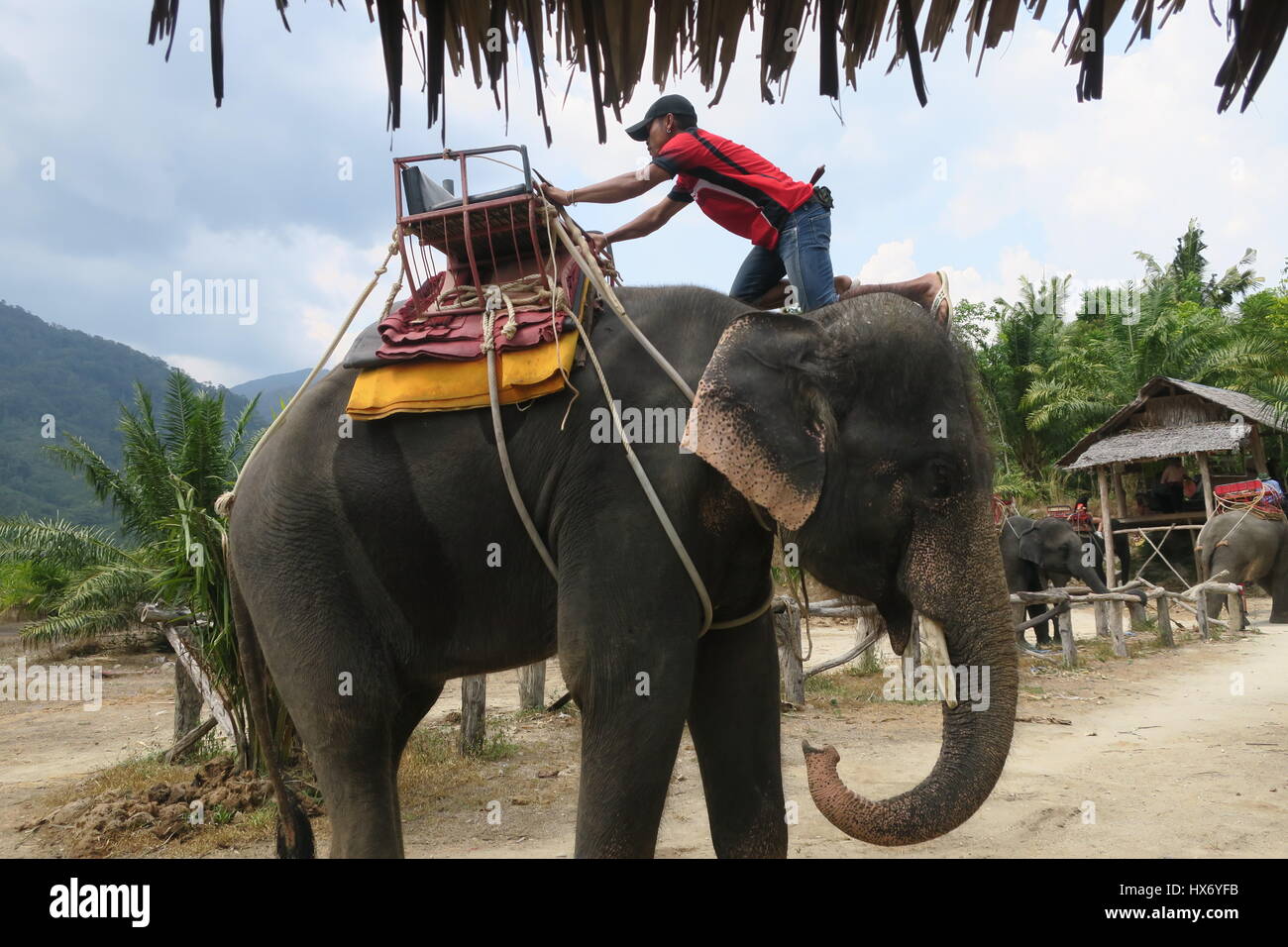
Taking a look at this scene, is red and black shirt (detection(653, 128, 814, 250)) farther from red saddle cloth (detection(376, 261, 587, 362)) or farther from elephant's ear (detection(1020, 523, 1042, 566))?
elephant's ear (detection(1020, 523, 1042, 566))

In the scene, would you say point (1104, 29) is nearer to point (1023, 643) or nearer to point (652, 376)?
point (652, 376)

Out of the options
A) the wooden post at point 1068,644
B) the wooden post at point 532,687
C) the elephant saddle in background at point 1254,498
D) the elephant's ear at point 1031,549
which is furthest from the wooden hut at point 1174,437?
the wooden post at point 532,687

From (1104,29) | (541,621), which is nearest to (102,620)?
(541,621)

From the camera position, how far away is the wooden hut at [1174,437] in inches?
764

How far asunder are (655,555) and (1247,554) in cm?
1748

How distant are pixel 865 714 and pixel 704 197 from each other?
Result: 22.2 ft

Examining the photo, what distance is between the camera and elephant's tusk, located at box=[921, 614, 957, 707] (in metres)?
2.70

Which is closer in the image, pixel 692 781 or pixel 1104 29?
pixel 1104 29

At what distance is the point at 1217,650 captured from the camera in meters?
13.6

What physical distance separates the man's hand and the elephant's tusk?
185 centimetres

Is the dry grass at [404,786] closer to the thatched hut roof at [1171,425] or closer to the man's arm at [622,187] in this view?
the man's arm at [622,187]

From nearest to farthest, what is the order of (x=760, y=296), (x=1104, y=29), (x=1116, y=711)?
1. (x=1104, y=29)
2. (x=760, y=296)
3. (x=1116, y=711)

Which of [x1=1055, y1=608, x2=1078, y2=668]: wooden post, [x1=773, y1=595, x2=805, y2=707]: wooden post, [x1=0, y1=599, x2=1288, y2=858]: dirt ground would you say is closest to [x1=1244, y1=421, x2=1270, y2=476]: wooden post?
[x1=0, y1=599, x2=1288, y2=858]: dirt ground
